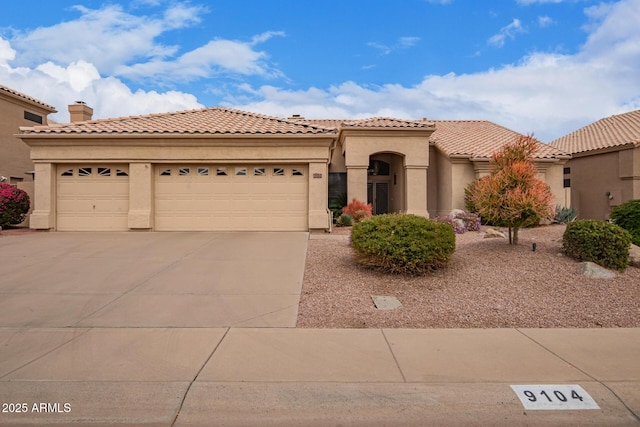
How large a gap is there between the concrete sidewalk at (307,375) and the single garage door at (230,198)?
862 cm

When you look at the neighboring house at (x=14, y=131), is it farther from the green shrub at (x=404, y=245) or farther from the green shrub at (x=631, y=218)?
the green shrub at (x=631, y=218)

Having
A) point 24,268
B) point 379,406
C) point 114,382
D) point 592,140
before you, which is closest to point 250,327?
point 114,382

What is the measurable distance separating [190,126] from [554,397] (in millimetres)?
13823

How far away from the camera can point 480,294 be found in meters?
7.42

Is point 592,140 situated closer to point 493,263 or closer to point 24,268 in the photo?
point 493,263

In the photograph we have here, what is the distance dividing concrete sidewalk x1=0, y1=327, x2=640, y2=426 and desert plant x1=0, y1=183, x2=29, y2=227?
429 inches

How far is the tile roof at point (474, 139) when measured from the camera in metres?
17.7

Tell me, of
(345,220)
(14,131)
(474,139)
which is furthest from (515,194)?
(14,131)

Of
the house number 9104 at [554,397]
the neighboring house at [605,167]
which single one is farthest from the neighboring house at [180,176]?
the neighboring house at [605,167]

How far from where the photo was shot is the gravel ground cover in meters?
6.37

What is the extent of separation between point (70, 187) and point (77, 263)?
6272 mm

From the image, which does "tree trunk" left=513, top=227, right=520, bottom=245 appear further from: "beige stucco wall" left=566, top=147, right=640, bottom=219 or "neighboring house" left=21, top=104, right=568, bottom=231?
"beige stucco wall" left=566, top=147, right=640, bottom=219

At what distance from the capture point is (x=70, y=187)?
47.8ft

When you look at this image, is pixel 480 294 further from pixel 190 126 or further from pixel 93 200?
pixel 93 200
